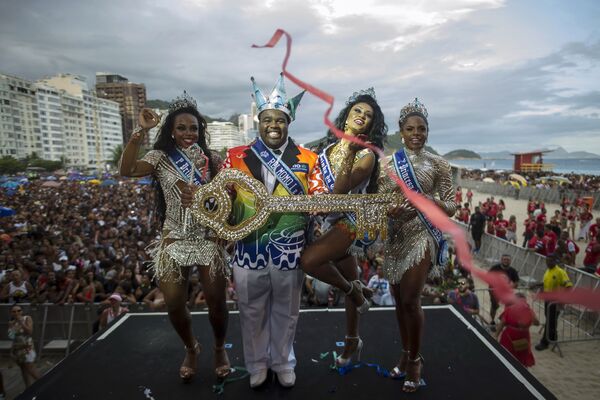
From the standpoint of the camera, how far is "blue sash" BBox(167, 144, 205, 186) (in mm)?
3104

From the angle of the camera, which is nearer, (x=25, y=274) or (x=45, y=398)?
(x=45, y=398)

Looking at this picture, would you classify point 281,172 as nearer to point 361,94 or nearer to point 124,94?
point 361,94

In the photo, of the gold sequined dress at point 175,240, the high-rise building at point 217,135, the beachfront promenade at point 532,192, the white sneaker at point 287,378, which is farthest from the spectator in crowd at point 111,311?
the beachfront promenade at point 532,192

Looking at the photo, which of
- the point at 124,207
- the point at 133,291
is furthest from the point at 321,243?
the point at 124,207

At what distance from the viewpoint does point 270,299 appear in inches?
124

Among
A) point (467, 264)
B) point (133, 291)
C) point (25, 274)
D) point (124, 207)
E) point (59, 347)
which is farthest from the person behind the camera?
point (124, 207)

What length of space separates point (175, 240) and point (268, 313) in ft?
3.47

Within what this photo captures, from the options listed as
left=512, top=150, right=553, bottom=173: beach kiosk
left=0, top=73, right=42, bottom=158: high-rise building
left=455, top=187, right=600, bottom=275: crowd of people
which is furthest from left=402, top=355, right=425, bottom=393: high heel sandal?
left=0, top=73, right=42, bottom=158: high-rise building

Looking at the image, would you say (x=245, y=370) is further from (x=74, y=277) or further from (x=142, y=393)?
(x=74, y=277)

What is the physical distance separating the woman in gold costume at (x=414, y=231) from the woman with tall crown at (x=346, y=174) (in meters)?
0.25

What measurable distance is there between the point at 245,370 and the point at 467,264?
7.86 ft

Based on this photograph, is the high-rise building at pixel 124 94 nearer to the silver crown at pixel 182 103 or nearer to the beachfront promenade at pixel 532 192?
the beachfront promenade at pixel 532 192

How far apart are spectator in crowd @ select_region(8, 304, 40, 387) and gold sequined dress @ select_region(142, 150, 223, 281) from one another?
13.2ft

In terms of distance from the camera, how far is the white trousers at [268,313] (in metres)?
2.99
